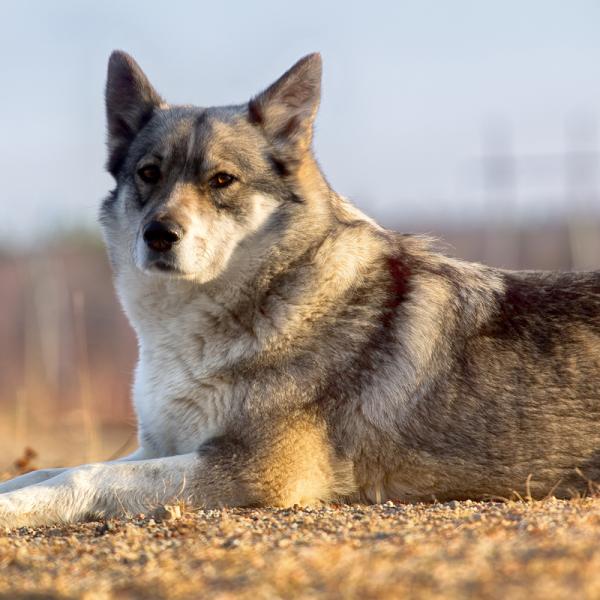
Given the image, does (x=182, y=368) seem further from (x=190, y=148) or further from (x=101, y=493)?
(x=190, y=148)

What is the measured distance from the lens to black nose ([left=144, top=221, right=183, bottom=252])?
15.6 feet

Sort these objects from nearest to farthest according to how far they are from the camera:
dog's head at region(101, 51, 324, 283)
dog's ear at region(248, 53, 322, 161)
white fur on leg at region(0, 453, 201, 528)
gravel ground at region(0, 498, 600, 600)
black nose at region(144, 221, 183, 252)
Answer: gravel ground at region(0, 498, 600, 600), white fur on leg at region(0, 453, 201, 528), black nose at region(144, 221, 183, 252), dog's head at region(101, 51, 324, 283), dog's ear at region(248, 53, 322, 161)

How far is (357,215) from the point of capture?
536 centimetres

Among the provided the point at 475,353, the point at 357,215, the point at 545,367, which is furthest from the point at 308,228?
the point at 545,367

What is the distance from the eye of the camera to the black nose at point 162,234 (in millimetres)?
4742

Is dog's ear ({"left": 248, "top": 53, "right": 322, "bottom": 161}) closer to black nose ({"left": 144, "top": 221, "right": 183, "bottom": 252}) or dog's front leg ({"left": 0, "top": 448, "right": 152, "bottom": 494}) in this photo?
black nose ({"left": 144, "top": 221, "right": 183, "bottom": 252})

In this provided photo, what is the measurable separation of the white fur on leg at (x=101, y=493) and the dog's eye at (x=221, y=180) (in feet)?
4.44

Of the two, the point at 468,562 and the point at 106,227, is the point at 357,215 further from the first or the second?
the point at 468,562

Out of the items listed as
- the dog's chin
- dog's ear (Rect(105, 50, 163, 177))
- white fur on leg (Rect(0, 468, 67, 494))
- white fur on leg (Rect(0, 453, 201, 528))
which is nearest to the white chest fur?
the dog's chin

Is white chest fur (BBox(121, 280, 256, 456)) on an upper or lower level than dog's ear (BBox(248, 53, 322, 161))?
lower

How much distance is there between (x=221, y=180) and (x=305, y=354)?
3.19ft

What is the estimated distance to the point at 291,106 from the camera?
211 inches

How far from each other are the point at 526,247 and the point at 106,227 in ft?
58.5

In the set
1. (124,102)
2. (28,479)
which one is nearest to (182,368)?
(28,479)
